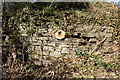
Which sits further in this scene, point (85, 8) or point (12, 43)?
point (85, 8)

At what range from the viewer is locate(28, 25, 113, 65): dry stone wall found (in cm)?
445

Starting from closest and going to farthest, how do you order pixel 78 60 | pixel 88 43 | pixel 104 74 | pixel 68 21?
pixel 104 74 < pixel 78 60 < pixel 88 43 < pixel 68 21

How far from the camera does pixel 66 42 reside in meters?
4.48

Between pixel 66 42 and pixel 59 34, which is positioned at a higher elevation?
pixel 59 34

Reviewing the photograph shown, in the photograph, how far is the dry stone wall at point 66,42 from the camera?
4.45 m

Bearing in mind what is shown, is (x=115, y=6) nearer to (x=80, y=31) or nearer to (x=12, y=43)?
(x=80, y=31)

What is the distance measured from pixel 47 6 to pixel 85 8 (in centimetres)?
161

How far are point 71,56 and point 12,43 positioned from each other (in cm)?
186

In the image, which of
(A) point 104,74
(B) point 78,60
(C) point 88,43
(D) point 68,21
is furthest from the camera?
(D) point 68,21

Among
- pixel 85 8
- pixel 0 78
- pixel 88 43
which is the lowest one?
pixel 0 78

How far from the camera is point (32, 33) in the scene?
4.64 m

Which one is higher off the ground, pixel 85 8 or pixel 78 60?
pixel 85 8

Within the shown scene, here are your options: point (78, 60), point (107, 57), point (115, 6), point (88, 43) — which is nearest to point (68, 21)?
point (88, 43)

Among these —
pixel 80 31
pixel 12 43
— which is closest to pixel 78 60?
pixel 80 31
